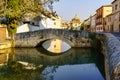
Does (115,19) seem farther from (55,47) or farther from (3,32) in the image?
(3,32)

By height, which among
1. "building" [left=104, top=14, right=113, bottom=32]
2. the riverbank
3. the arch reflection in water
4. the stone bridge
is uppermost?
"building" [left=104, top=14, right=113, bottom=32]

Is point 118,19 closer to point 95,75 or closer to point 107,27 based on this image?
point 107,27

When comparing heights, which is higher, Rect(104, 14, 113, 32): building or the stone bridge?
Rect(104, 14, 113, 32): building

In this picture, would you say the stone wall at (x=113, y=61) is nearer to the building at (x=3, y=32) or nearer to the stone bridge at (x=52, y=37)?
the stone bridge at (x=52, y=37)

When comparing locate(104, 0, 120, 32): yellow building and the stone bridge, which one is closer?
the stone bridge

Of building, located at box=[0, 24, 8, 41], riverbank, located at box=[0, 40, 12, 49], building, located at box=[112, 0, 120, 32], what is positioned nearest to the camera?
riverbank, located at box=[0, 40, 12, 49]

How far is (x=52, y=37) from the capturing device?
28.0m

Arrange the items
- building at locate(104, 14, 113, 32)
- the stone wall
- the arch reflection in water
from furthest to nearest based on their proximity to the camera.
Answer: building at locate(104, 14, 113, 32) < the arch reflection in water < the stone wall

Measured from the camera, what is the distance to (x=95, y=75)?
41.4 ft

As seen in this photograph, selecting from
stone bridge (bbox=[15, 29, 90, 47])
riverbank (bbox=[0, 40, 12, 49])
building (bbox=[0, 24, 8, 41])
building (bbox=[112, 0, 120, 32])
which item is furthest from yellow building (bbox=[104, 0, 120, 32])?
riverbank (bbox=[0, 40, 12, 49])

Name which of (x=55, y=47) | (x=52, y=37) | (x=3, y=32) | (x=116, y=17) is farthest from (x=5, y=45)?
(x=116, y=17)

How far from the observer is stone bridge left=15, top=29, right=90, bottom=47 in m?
28.0

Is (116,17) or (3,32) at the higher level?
(116,17)

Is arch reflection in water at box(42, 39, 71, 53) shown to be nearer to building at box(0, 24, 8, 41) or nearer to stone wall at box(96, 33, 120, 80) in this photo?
building at box(0, 24, 8, 41)
